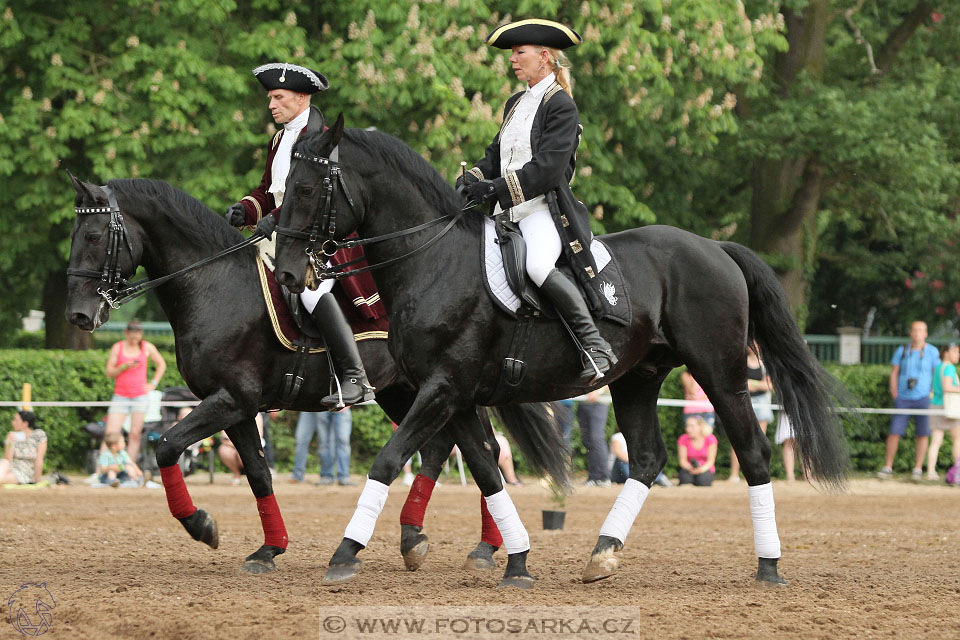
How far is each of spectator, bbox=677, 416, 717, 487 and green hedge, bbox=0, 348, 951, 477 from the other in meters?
0.27

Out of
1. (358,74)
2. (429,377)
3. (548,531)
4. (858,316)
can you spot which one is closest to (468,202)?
(429,377)

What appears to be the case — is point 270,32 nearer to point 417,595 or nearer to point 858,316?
point 417,595

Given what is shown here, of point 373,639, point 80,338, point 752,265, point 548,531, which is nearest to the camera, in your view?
point 373,639

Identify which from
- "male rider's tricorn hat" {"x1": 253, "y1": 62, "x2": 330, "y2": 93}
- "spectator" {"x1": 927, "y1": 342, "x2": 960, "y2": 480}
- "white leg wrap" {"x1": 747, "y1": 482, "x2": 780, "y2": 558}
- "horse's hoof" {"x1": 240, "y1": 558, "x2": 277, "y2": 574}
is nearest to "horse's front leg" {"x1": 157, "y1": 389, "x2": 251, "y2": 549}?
"horse's hoof" {"x1": 240, "y1": 558, "x2": 277, "y2": 574}

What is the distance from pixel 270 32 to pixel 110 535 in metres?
9.15

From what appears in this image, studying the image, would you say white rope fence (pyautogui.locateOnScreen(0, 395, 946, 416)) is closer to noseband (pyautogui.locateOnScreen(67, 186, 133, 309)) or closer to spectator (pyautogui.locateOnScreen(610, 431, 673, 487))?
spectator (pyautogui.locateOnScreen(610, 431, 673, 487))

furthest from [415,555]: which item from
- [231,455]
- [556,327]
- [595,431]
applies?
[595,431]

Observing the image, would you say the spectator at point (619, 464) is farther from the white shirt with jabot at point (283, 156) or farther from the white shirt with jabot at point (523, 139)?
the white shirt with jabot at point (523, 139)

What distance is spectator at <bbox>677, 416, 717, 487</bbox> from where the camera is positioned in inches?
666

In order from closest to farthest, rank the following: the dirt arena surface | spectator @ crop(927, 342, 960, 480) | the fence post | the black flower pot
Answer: the dirt arena surface < the black flower pot < spectator @ crop(927, 342, 960, 480) < the fence post

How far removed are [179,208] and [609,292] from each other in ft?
9.26

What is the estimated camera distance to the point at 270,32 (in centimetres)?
1730

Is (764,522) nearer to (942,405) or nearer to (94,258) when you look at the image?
(94,258)

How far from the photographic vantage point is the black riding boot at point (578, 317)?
689 centimetres
